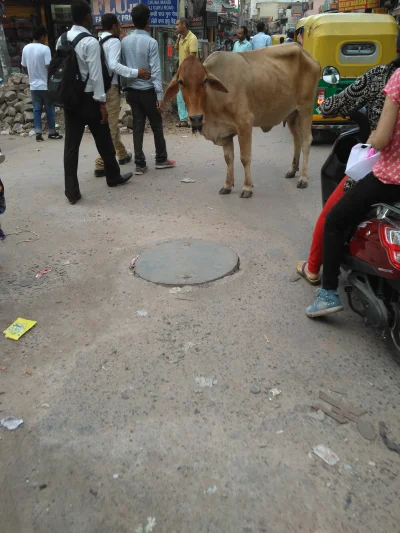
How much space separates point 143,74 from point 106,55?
1.88 ft

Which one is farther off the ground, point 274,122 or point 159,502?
point 274,122

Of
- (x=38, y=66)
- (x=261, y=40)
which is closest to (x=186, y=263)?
(x=38, y=66)

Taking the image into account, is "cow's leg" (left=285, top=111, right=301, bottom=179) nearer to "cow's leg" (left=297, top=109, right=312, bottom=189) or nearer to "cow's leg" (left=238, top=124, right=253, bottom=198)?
"cow's leg" (left=297, top=109, right=312, bottom=189)

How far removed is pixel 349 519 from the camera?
6.63 ft

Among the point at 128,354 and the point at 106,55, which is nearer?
the point at 128,354

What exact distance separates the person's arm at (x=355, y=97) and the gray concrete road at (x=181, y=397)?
1434 millimetres

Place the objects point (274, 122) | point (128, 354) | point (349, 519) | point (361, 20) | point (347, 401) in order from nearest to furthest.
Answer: point (349, 519) < point (347, 401) < point (128, 354) < point (274, 122) < point (361, 20)

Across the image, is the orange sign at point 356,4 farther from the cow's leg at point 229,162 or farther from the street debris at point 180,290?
the street debris at point 180,290

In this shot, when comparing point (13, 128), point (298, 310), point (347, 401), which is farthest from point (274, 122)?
point (13, 128)

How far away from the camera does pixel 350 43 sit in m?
8.66

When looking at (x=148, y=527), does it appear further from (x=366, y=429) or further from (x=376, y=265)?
(x=376, y=265)

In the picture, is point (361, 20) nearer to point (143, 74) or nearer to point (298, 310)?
point (143, 74)

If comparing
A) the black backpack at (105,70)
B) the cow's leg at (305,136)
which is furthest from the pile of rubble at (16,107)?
the cow's leg at (305,136)

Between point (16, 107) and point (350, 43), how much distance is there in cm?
790
